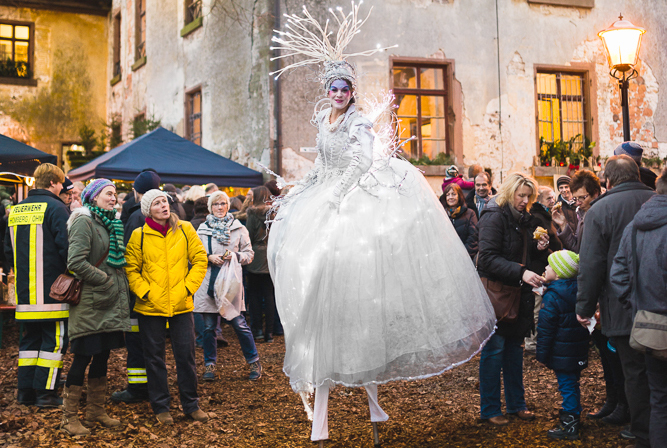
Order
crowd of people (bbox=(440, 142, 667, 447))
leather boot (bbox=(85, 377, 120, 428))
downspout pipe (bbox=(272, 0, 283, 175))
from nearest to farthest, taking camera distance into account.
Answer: crowd of people (bbox=(440, 142, 667, 447))
leather boot (bbox=(85, 377, 120, 428))
downspout pipe (bbox=(272, 0, 283, 175))

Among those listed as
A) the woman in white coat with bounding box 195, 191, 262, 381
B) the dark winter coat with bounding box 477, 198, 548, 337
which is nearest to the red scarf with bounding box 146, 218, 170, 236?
the woman in white coat with bounding box 195, 191, 262, 381

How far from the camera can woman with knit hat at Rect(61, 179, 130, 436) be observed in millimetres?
4910

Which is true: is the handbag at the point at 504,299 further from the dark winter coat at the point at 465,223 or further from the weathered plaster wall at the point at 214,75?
the weathered plaster wall at the point at 214,75

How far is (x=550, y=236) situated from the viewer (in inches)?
218

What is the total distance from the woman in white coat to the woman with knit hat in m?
1.55

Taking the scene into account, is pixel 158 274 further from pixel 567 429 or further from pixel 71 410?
pixel 567 429

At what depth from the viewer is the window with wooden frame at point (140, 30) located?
17573 millimetres

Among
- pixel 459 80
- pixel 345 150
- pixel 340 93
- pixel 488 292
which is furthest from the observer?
pixel 459 80

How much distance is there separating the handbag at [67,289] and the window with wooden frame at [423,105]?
8497mm

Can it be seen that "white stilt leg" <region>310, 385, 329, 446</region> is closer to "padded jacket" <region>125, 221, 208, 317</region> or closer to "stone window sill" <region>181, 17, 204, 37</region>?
"padded jacket" <region>125, 221, 208, 317</region>

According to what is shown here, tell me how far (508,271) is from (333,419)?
6.20 feet

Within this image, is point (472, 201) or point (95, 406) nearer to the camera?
point (95, 406)

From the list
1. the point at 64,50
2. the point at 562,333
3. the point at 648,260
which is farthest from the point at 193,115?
the point at 648,260

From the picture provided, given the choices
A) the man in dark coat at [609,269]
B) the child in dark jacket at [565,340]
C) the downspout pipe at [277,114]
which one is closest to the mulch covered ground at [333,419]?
the child in dark jacket at [565,340]
